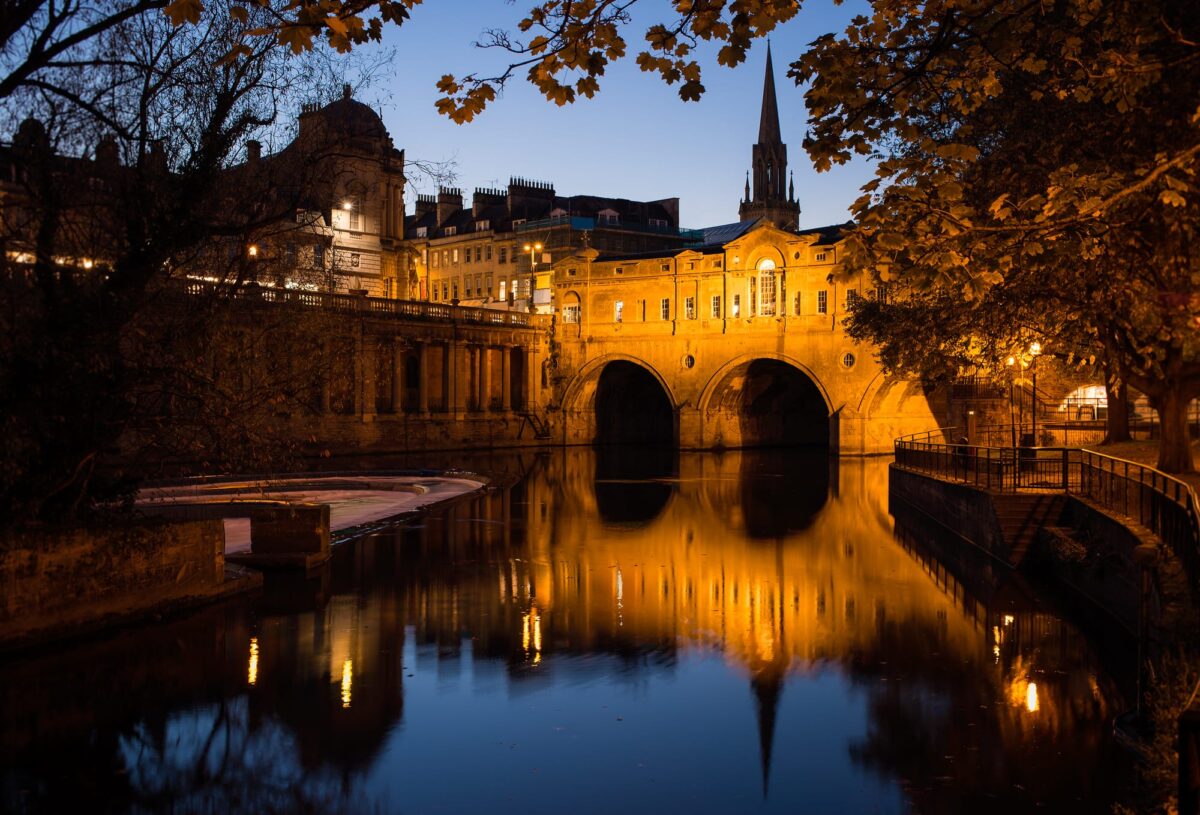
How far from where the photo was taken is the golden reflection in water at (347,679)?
1034 centimetres

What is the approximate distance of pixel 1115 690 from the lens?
10.9 meters

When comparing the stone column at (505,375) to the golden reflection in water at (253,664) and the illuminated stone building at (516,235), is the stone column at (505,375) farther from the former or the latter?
the golden reflection in water at (253,664)

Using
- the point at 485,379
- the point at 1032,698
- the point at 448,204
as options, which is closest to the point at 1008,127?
the point at 1032,698

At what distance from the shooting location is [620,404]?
61969mm

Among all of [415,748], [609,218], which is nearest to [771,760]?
[415,748]

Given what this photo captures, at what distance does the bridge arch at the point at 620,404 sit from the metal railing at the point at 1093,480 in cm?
2959

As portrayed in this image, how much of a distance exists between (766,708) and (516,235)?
68965mm

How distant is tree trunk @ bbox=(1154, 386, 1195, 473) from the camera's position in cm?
2031

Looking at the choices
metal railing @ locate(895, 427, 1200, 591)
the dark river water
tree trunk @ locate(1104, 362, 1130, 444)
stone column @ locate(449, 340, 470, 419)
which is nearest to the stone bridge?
stone column @ locate(449, 340, 470, 419)

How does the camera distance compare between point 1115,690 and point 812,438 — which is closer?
point 1115,690

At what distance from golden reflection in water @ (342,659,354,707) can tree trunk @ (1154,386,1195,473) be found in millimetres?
15633

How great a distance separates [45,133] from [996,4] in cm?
999

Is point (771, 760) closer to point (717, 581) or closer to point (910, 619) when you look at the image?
point (910, 619)

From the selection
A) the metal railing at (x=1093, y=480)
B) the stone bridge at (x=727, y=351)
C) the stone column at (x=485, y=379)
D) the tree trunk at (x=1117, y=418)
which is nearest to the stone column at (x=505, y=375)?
the stone column at (x=485, y=379)
